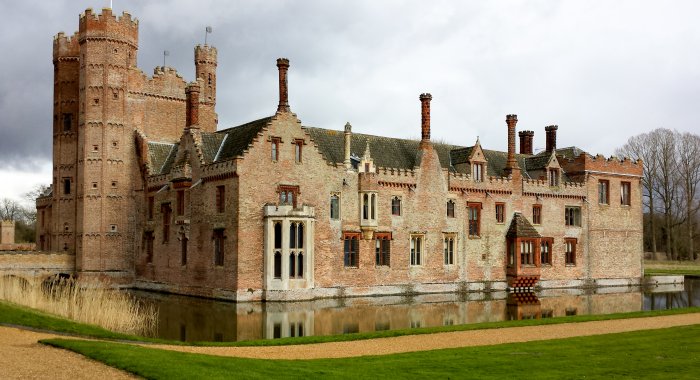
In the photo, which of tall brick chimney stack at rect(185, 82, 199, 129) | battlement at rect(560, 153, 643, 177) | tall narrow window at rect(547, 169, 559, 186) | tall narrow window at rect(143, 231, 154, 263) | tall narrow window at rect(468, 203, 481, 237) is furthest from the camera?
battlement at rect(560, 153, 643, 177)

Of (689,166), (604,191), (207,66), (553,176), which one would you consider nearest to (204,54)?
(207,66)

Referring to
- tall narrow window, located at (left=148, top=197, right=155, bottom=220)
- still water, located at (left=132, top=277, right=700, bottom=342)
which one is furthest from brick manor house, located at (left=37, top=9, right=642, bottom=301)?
still water, located at (left=132, top=277, right=700, bottom=342)

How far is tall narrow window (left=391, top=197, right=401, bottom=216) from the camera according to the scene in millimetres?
40219

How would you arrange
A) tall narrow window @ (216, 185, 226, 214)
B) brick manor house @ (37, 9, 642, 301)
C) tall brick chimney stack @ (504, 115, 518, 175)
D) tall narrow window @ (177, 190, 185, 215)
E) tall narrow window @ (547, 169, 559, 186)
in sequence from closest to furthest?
brick manor house @ (37, 9, 642, 301)
tall narrow window @ (216, 185, 226, 214)
tall narrow window @ (177, 190, 185, 215)
tall brick chimney stack @ (504, 115, 518, 175)
tall narrow window @ (547, 169, 559, 186)

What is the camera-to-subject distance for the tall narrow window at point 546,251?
46.2 meters

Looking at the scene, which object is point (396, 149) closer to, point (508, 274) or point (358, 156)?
point (358, 156)

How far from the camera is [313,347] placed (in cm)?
1845

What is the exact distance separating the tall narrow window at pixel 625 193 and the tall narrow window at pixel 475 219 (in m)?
12.7

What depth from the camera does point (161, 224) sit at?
41.9 meters

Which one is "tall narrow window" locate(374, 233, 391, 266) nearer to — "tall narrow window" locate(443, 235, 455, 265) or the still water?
the still water

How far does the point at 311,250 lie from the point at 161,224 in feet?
35.6

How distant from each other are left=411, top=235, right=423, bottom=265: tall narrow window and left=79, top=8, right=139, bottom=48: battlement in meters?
21.4

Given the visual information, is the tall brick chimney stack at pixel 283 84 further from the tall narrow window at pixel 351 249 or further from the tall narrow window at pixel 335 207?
the tall narrow window at pixel 351 249

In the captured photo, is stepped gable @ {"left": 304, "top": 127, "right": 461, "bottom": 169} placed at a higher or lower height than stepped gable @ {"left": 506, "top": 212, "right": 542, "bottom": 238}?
higher
